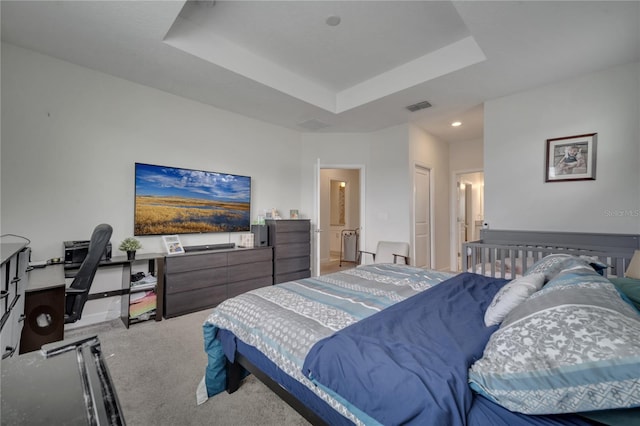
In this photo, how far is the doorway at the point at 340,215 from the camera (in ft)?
22.7

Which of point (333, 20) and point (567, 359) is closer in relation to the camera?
point (567, 359)

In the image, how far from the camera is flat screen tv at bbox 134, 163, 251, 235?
3.32 m

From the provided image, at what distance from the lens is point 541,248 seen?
2.70 m

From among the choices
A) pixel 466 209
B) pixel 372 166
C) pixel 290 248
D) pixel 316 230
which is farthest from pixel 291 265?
pixel 466 209

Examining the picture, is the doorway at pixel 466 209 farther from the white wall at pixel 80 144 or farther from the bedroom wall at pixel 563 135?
the white wall at pixel 80 144

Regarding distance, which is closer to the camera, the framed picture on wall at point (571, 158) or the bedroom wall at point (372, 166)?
the framed picture on wall at point (571, 158)

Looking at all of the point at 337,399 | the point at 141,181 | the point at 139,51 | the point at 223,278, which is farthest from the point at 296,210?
the point at 337,399

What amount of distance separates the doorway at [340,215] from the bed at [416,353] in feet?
16.6

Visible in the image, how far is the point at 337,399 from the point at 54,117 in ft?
12.1

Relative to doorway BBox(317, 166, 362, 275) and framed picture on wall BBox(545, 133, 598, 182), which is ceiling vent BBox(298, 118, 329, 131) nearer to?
doorway BBox(317, 166, 362, 275)

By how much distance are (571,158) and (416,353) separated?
3447mm

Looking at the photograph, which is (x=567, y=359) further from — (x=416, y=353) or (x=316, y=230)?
(x=316, y=230)

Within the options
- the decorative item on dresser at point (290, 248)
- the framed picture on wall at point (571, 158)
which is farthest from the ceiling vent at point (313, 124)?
the framed picture on wall at point (571, 158)

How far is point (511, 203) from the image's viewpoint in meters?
3.51
